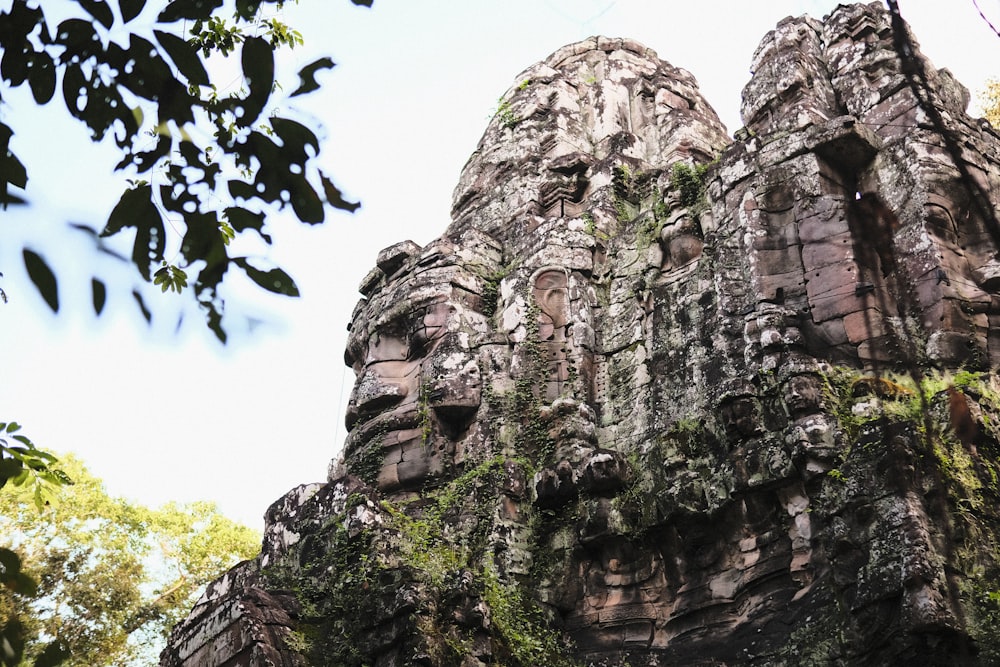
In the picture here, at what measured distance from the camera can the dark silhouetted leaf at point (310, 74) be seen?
396 cm

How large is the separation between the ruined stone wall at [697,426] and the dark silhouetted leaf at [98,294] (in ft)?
21.1

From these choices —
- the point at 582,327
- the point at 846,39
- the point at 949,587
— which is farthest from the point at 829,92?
the point at 949,587

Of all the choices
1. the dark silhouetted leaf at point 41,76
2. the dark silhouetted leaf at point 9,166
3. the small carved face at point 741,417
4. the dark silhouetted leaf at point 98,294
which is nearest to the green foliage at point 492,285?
the small carved face at point 741,417

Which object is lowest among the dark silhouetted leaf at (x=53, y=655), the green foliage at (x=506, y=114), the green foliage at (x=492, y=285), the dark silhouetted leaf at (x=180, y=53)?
the dark silhouetted leaf at (x=53, y=655)

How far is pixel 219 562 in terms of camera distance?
22328 mm

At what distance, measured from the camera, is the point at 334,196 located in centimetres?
411

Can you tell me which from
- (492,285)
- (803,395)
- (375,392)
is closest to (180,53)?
(803,395)

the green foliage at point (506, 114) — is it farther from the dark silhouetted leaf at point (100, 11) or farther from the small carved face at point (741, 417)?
the dark silhouetted leaf at point (100, 11)

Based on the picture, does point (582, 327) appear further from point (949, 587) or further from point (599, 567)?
point (949, 587)

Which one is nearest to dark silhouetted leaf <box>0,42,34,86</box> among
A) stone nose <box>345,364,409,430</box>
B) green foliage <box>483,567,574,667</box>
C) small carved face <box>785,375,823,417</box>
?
green foliage <box>483,567,574,667</box>

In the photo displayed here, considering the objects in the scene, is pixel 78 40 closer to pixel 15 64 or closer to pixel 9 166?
pixel 15 64

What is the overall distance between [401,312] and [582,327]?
2639 millimetres

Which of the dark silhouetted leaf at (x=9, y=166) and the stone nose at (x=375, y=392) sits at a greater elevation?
the stone nose at (x=375, y=392)

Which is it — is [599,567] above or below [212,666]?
above
